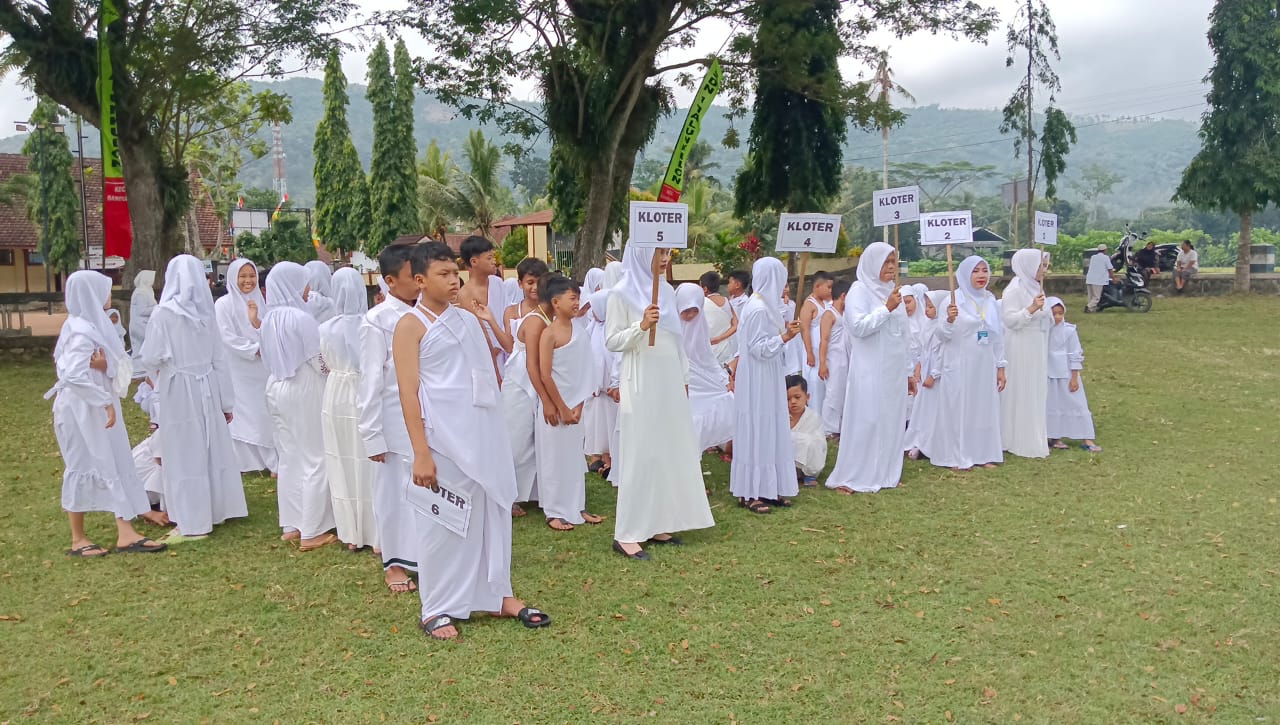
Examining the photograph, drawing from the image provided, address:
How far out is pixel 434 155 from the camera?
49.2 meters

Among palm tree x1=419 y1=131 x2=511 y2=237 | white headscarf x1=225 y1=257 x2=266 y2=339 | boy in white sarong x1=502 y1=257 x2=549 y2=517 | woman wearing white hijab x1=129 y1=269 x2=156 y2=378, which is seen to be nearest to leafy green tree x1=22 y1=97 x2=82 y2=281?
palm tree x1=419 y1=131 x2=511 y2=237

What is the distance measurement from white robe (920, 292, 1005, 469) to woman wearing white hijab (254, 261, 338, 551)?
5.06 m

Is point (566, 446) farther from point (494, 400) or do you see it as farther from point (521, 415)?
point (494, 400)

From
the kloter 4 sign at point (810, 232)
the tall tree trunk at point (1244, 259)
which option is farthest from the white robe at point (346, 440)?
the tall tree trunk at point (1244, 259)

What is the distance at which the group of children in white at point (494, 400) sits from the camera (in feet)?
15.6

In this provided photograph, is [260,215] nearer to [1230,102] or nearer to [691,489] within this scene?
[1230,102]

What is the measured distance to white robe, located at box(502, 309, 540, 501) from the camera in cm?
707

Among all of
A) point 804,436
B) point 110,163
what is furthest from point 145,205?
point 804,436

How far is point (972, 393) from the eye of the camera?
28.3 ft

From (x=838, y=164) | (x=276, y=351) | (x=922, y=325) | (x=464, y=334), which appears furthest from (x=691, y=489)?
(x=838, y=164)

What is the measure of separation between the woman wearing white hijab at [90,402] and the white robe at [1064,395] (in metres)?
7.62

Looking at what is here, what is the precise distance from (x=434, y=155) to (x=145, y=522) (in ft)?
144

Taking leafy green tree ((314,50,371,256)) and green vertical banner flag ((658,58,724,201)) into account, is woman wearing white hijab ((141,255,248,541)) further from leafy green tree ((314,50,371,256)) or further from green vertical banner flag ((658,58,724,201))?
leafy green tree ((314,50,371,256))

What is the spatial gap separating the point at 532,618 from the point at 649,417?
1540 millimetres
